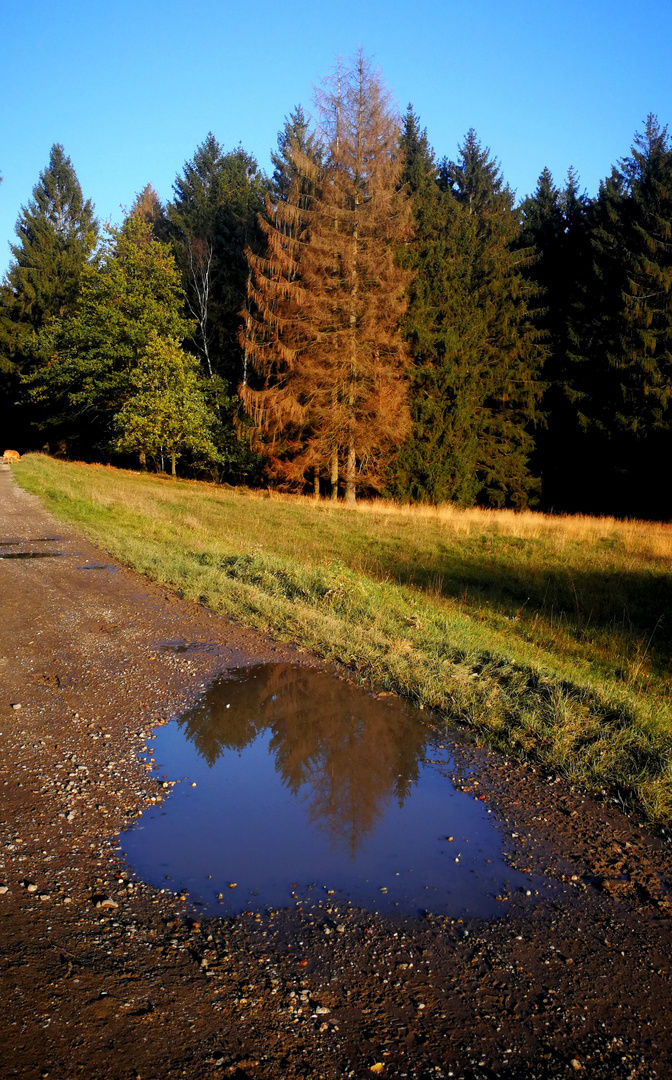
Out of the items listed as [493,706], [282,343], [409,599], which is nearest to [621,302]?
[282,343]

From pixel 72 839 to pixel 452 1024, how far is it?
2134 millimetres

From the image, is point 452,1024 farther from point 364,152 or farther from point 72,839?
point 364,152

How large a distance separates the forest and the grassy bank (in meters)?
7.05

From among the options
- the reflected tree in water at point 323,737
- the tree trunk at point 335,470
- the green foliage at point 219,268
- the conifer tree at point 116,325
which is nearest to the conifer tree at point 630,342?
the tree trunk at point 335,470

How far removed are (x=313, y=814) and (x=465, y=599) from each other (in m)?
8.93

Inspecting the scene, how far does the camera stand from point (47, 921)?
3.14 metres

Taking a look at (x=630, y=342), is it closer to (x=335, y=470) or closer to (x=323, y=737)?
(x=335, y=470)

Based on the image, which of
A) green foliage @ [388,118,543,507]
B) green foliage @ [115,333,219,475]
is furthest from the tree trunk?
green foliage @ [115,333,219,475]

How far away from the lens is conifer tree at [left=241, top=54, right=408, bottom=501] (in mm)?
27469

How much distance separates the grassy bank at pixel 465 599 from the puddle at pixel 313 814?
0.82m

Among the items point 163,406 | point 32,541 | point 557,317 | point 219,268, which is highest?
point 219,268

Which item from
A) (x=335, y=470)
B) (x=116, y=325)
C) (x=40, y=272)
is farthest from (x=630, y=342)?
(x=40, y=272)

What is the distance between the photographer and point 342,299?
2834 centimetres

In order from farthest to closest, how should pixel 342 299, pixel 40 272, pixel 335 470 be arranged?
pixel 40 272 < pixel 335 470 < pixel 342 299
